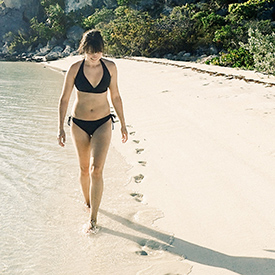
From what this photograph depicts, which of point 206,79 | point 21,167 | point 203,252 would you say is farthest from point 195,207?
point 206,79

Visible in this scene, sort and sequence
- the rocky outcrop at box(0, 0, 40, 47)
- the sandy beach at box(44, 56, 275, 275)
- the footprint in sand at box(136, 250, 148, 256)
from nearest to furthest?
the sandy beach at box(44, 56, 275, 275), the footprint in sand at box(136, 250, 148, 256), the rocky outcrop at box(0, 0, 40, 47)

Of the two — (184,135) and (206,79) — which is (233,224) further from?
(206,79)

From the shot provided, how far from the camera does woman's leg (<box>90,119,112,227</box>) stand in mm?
3357

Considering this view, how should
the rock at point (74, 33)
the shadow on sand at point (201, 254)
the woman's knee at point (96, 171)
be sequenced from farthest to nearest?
1. the rock at point (74, 33)
2. the woman's knee at point (96, 171)
3. the shadow on sand at point (201, 254)

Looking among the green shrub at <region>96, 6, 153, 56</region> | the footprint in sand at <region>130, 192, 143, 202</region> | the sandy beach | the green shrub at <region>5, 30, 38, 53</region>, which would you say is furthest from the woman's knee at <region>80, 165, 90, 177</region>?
the green shrub at <region>5, 30, 38, 53</region>

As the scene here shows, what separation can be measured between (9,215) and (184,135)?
10.3 ft

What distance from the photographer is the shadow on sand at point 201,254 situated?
2754 mm

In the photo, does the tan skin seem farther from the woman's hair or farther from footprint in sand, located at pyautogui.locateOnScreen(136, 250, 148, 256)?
footprint in sand, located at pyautogui.locateOnScreen(136, 250, 148, 256)

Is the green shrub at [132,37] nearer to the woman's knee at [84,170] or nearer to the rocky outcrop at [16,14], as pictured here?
the woman's knee at [84,170]

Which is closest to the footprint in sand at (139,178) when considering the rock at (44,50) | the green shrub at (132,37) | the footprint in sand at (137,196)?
the footprint in sand at (137,196)

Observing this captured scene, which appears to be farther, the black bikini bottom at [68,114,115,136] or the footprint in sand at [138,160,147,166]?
the footprint in sand at [138,160,147,166]

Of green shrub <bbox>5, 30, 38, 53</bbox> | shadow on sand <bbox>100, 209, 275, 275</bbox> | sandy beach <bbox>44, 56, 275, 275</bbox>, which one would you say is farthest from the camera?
green shrub <bbox>5, 30, 38, 53</bbox>

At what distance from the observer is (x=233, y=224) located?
11.1 ft

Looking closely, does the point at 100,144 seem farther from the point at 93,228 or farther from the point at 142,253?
the point at 142,253
